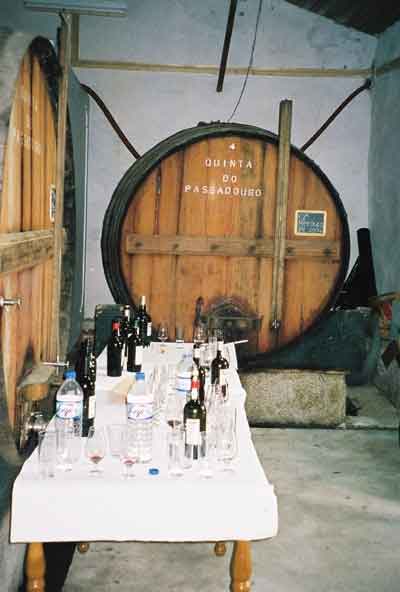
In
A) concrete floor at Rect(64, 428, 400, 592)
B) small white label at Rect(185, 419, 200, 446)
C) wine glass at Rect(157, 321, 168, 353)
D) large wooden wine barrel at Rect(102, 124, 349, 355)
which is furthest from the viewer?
large wooden wine barrel at Rect(102, 124, 349, 355)

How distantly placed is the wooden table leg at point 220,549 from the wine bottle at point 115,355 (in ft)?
3.22

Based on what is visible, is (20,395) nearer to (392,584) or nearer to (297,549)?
(297,549)

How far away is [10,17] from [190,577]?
441 cm

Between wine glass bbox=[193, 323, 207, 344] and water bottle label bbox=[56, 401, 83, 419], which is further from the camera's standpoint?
wine glass bbox=[193, 323, 207, 344]

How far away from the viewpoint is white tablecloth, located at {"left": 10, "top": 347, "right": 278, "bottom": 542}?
2.03 m

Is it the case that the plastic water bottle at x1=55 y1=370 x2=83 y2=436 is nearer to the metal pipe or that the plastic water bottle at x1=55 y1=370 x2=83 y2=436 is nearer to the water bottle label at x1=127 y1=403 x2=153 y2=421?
the water bottle label at x1=127 y1=403 x2=153 y2=421

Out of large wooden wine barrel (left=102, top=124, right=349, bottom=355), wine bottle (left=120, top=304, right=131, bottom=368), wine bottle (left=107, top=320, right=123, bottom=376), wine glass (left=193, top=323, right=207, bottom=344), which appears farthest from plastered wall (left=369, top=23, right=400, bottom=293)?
wine bottle (left=107, top=320, right=123, bottom=376)

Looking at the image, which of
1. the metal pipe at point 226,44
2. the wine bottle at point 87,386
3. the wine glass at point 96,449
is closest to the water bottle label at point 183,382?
the wine bottle at point 87,386

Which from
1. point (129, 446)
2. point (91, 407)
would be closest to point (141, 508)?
point (129, 446)

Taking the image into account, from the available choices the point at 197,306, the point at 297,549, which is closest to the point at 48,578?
the point at 297,549

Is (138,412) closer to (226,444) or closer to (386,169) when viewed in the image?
(226,444)

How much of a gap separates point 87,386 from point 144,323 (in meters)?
1.39

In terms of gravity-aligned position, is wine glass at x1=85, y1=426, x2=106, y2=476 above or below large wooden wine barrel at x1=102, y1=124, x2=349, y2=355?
below

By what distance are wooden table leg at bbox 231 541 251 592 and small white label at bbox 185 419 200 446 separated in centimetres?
35
